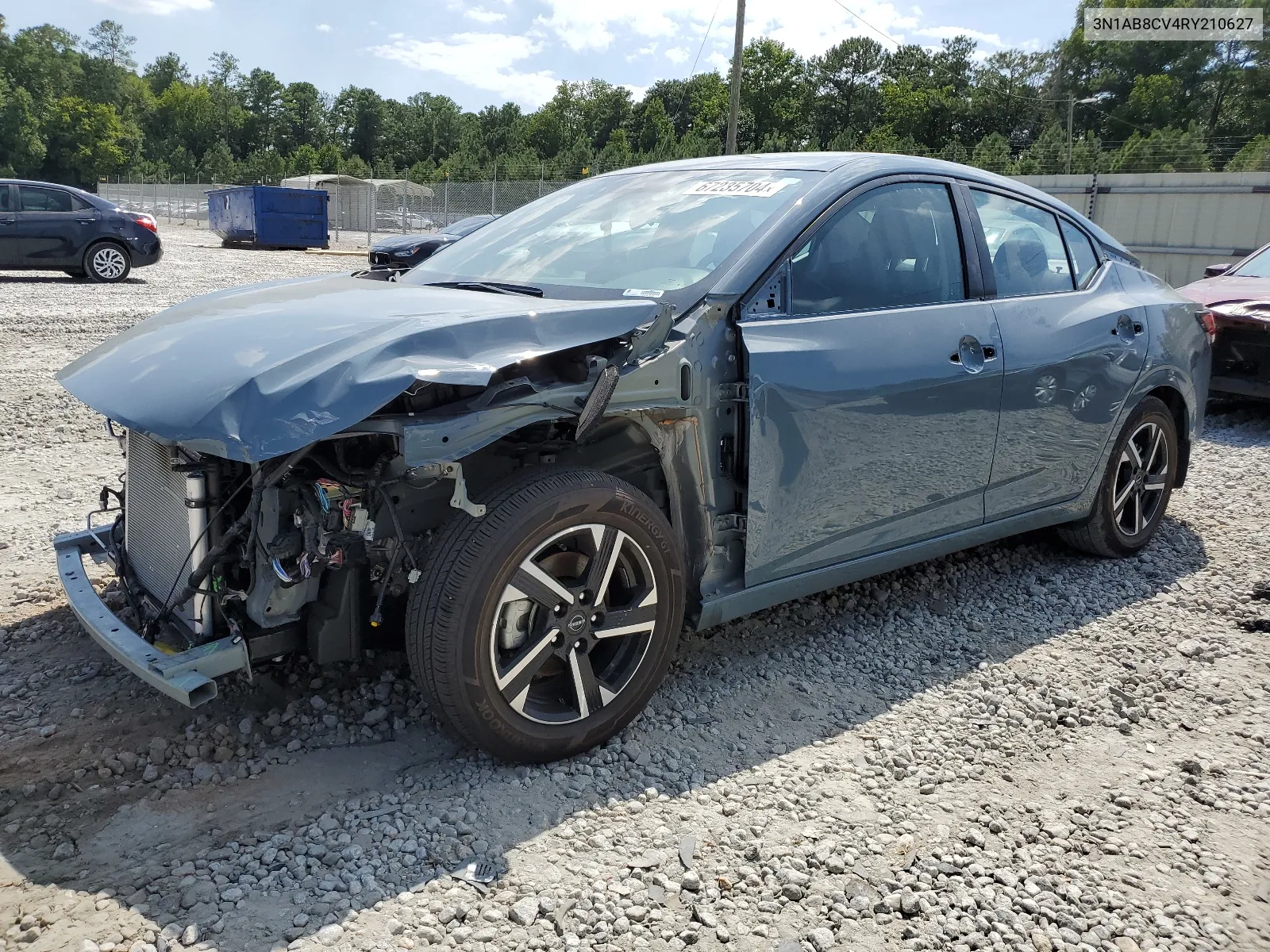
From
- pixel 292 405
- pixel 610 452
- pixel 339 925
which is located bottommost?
pixel 339 925

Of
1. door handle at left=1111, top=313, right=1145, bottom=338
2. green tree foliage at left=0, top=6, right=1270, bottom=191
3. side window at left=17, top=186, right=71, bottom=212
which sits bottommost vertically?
door handle at left=1111, top=313, right=1145, bottom=338

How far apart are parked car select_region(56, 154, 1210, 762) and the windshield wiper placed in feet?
0.06

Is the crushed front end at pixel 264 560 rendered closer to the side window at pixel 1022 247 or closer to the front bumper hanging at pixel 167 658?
the front bumper hanging at pixel 167 658

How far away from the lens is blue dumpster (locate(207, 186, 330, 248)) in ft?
101

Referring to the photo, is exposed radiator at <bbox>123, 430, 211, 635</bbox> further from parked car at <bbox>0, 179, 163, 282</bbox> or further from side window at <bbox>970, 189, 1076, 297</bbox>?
parked car at <bbox>0, 179, 163, 282</bbox>

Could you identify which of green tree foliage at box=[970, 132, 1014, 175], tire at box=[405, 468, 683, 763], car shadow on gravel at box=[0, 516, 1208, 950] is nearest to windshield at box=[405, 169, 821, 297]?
tire at box=[405, 468, 683, 763]

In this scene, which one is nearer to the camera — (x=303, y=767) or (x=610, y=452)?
(x=303, y=767)

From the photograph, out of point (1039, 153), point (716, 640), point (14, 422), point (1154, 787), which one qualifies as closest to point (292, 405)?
point (716, 640)

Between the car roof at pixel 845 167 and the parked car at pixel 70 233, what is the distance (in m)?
14.1

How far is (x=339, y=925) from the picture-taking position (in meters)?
2.32

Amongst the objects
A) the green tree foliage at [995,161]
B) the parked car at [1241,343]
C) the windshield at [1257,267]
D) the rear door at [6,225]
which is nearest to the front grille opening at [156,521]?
the parked car at [1241,343]

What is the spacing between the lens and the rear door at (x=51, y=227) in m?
15.2

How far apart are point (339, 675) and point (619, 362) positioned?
148 centimetres

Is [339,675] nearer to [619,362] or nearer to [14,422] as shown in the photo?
[619,362]
